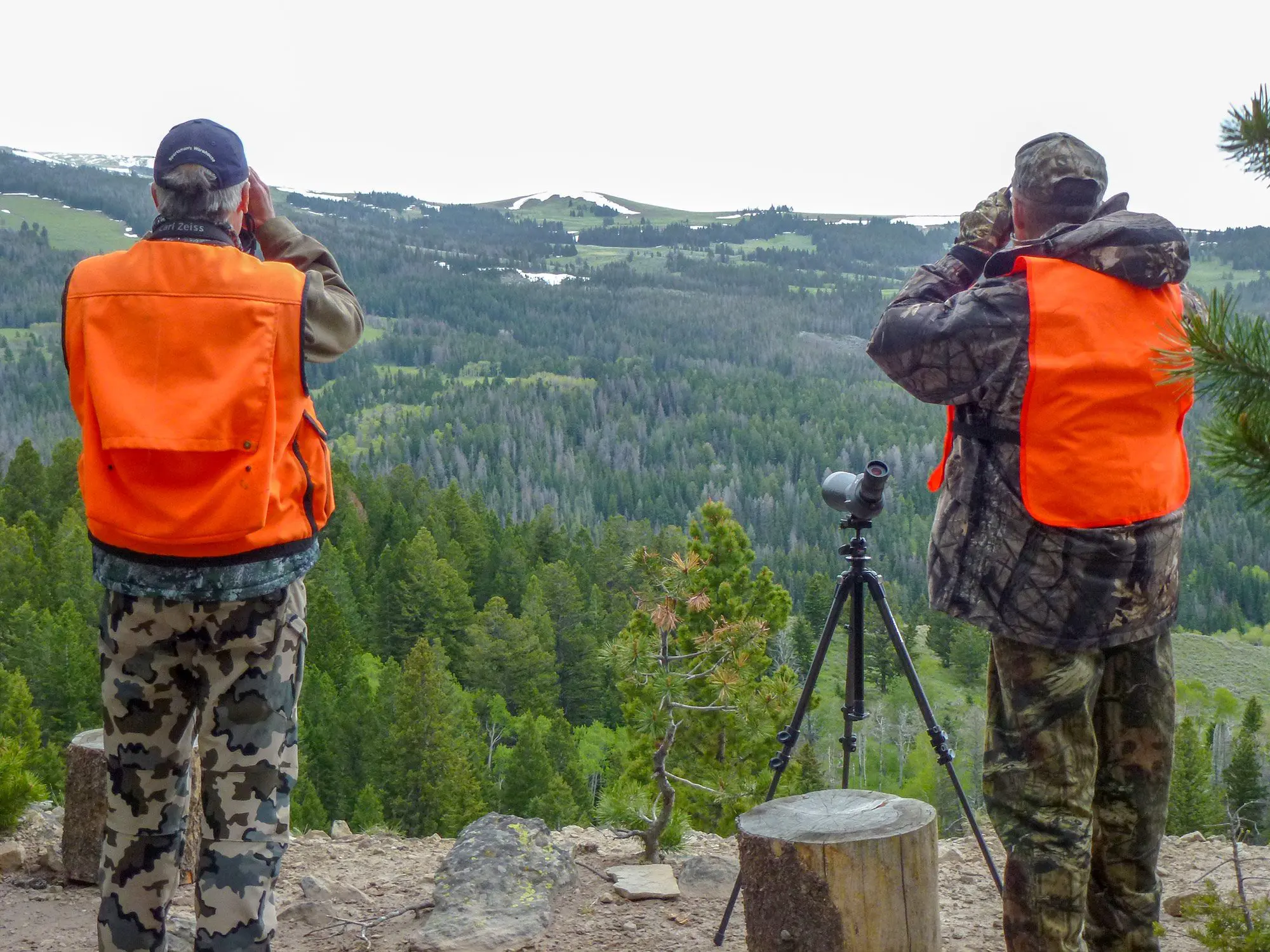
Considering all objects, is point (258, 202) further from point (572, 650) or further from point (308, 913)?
point (572, 650)

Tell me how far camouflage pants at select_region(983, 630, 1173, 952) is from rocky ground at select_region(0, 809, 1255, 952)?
3.84ft

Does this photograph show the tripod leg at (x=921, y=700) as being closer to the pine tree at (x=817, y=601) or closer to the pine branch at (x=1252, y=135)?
the pine branch at (x=1252, y=135)

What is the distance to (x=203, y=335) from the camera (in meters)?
2.72

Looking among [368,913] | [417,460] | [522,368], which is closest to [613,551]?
A: [417,460]

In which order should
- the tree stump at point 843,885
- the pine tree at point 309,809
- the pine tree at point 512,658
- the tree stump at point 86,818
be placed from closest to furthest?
the tree stump at point 843,885, the tree stump at point 86,818, the pine tree at point 309,809, the pine tree at point 512,658

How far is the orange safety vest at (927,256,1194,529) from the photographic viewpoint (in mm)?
2885

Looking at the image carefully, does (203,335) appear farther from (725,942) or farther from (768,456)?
(768,456)

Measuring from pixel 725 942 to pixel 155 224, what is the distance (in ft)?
10.6

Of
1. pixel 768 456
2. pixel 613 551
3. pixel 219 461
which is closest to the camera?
pixel 219 461

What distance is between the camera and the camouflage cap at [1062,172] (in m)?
3.03

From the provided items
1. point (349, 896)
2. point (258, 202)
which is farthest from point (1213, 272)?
point (258, 202)

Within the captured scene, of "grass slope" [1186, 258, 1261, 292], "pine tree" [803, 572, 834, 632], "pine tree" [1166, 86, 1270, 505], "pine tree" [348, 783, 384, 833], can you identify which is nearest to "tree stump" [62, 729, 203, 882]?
"pine tree" [1166, 86, 1270, 505]

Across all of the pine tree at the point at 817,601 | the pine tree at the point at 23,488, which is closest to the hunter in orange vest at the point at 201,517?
the pine tree at the point at 23,488

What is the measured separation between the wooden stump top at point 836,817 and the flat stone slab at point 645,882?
2.92 ft
